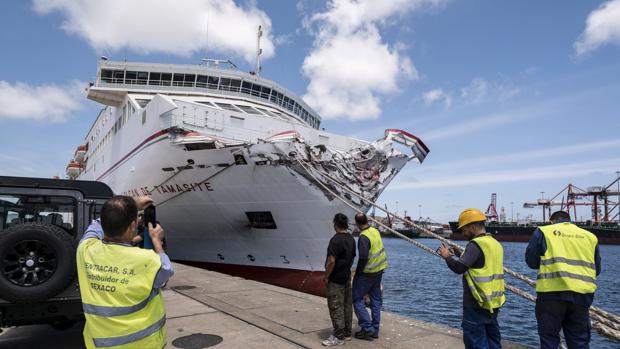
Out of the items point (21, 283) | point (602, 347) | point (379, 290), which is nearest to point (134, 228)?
point (21, 283)

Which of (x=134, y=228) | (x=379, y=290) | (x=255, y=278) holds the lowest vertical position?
(x=255, y=278)

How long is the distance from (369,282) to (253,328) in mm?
1623

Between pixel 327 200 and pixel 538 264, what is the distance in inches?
262

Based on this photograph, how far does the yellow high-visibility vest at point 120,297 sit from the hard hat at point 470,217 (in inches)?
105

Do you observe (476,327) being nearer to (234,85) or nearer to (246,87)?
(246,87)

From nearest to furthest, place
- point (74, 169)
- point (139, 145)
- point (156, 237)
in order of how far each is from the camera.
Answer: point (156, 237) < point (139, 145) < point (74, 169)

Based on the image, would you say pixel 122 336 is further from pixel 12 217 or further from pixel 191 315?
pixel 191 315

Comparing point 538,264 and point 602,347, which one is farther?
point 602,347

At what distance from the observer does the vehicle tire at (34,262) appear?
3682mm

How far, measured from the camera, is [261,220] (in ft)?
36.9

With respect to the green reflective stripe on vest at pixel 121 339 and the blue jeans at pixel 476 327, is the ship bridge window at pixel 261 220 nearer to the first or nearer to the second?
the blue jeans at pixel 476 327

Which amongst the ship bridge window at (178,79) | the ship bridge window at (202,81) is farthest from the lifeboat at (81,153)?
the ship bridge window at (202,81)

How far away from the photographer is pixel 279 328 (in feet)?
17.4

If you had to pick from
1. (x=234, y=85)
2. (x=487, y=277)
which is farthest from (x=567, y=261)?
(x=234, y=85)
